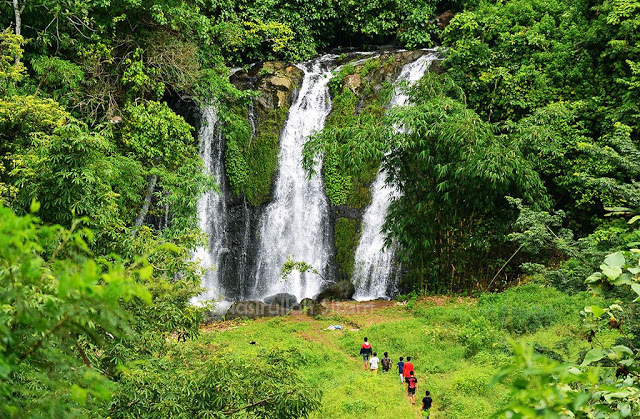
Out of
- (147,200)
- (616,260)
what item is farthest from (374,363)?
(616,260)

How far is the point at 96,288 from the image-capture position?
1.63m

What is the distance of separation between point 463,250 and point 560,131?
3631 mm

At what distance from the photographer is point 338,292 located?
14.1 meters

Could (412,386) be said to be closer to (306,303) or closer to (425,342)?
(425,342)

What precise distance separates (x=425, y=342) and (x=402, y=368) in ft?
5.00

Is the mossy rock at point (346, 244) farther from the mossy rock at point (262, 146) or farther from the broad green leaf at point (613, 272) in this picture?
the broad green leaf at point (613, 272)

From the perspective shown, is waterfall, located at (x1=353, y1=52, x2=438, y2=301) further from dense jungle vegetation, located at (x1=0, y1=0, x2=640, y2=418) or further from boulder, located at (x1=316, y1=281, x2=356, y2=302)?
dense jungle vegetation, located at (x1=0, y1=0, x2=640, y2=418)

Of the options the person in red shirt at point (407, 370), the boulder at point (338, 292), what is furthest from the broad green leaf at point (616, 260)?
the boulder at point (338, 292)

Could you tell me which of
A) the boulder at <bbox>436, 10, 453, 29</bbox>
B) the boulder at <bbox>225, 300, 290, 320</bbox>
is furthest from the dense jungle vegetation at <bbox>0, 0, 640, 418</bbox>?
the boulder at <bbox>225, 300, 290, 320</bbox>

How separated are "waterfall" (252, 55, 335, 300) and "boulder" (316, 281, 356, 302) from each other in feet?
2.89

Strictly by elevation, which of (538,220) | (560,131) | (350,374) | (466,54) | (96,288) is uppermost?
(466,54)

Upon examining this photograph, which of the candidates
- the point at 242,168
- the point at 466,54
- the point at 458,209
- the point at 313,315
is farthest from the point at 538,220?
the point at 242,168

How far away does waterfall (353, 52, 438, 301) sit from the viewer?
14555mm

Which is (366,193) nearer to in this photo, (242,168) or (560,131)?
(242,168)
